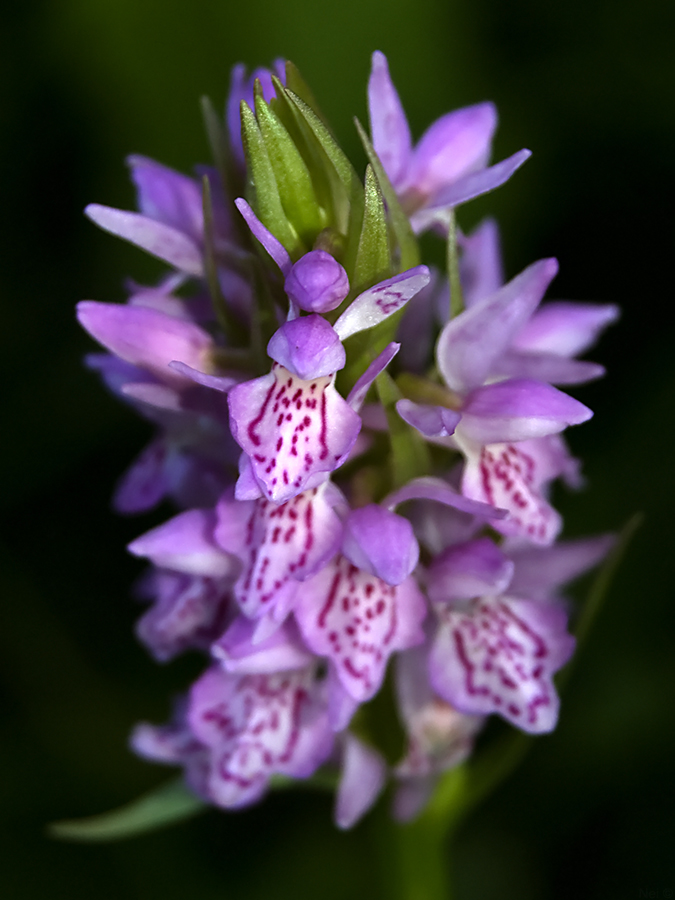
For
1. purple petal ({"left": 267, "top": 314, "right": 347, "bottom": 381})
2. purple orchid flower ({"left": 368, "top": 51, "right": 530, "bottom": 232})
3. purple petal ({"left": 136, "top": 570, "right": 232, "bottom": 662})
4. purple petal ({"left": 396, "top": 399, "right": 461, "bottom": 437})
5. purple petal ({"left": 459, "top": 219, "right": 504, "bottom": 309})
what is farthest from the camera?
purple petal ({"left": 459, "top": 219, "right": 504, "bottom": 309})

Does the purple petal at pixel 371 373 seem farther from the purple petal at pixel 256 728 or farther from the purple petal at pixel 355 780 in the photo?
the purple petal at pixel 355 780

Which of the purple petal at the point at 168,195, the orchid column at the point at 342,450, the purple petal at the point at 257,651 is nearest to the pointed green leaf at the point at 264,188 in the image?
the orchid column at the point at 342,450

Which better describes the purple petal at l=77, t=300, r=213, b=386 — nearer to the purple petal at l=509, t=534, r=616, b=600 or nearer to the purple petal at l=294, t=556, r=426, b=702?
the purple petal at l=294, t=556, r=426, b=702

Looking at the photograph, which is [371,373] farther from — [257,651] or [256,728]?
[256,728]

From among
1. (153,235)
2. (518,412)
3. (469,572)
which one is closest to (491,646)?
(469,572)

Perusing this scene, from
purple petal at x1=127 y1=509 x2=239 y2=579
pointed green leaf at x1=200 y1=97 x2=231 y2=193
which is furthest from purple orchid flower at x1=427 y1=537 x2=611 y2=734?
pointed green leaf at x1=200 y1=97 x2=231 y2=193

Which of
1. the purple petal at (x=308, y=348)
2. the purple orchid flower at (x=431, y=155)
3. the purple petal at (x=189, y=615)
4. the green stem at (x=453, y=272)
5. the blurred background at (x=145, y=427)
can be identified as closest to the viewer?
the purple petal at (x=308, y=348)

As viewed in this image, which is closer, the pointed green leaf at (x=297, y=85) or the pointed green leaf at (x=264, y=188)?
the pointed green leaf at (x=264, y=188)

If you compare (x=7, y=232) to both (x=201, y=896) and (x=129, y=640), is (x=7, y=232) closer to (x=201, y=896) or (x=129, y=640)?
(x=129, y=640)
